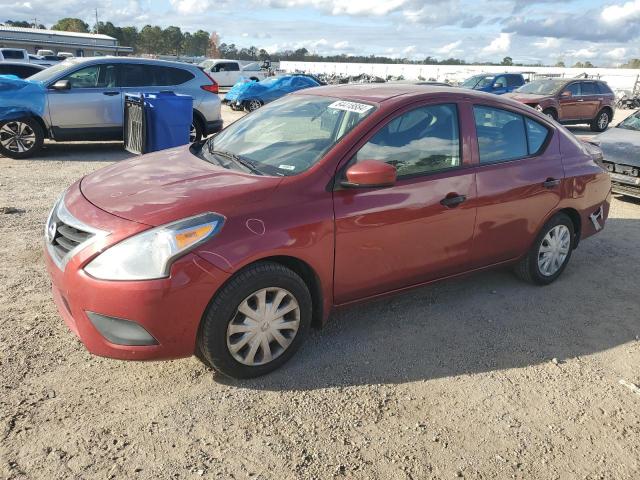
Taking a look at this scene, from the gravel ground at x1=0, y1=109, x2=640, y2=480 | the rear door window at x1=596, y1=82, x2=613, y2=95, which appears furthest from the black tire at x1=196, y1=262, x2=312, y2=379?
the rear door window at x1=596, y1=82, x2=613, y2=95

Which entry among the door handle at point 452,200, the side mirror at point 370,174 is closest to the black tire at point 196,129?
the door handle at point 452,200

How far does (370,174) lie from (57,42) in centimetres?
6619

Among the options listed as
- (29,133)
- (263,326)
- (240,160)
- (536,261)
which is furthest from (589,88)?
(263,326)

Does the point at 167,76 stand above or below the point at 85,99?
above

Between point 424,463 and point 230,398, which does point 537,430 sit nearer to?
point 424,463

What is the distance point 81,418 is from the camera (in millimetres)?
2773

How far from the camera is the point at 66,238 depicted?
2990 millimetres

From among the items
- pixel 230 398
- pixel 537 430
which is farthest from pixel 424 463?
pixel 230 398

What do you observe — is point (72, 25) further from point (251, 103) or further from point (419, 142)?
point (419, 142)

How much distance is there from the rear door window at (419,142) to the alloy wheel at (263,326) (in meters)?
1.00

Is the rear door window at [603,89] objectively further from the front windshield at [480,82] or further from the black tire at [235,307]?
the black tire at [235,307]


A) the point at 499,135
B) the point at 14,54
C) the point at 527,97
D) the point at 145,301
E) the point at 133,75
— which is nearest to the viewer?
the point at 145,301

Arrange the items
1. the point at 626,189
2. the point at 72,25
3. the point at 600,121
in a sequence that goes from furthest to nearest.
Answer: the point at 72,25, the point at 600,121, the point at 626,189

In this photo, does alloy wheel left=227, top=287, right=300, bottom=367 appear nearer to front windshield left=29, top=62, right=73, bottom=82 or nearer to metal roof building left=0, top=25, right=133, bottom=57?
front windshield left=29, top=62, right=73, bottom=82
